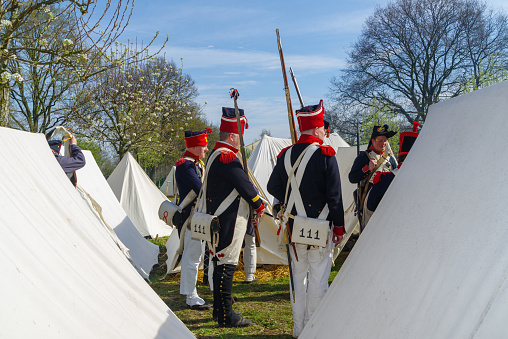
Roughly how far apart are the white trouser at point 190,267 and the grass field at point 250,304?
168 millimetres

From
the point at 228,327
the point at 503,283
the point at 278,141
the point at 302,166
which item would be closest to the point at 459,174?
the point at 503,283

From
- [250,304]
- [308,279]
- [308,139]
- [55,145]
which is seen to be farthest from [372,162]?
[55,145]

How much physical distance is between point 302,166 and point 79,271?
6.10 feet

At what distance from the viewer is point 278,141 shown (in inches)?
390

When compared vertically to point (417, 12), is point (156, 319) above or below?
below

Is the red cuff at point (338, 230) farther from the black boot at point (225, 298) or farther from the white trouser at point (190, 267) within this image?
the white trouser at point (190, 267)

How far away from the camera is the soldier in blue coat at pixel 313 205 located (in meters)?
3.29

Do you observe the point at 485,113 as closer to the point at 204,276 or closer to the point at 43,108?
the point at 204,276

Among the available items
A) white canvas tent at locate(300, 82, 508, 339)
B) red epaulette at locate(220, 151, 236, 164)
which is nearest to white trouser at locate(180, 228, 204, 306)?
red epaulette at locate(220, 151, 236, 164)

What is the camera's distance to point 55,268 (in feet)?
5.90

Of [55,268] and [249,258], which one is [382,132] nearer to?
[249,258]

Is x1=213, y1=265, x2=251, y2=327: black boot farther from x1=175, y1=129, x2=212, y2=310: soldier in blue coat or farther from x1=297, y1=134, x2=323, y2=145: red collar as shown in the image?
x1=297, y1=134, x2=323, y2=145: red collar

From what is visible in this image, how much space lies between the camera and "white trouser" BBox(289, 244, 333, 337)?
329cm

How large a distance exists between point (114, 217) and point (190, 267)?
265 cm
